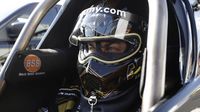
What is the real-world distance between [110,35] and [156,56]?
52cm

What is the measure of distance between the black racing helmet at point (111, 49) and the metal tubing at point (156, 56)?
0.37 metres

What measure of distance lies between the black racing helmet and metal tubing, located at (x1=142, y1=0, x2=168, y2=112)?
0.37m

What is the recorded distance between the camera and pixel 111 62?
9.33ft

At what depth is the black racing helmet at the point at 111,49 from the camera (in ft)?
9.34

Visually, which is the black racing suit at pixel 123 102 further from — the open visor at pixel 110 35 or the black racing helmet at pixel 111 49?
the open visor at pixel 110 35

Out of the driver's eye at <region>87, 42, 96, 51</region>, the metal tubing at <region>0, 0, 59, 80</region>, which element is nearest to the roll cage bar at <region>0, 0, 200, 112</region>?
the driver's eye at <region>87, 42, 96, 51</region>

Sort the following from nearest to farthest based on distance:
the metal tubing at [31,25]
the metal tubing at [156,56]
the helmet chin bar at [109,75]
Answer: the metal tubing at [156,56] < the helmet chin bar at [109,75] < the metal tubing at [31,25]

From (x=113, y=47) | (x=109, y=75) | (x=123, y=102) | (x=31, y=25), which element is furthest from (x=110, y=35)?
(x=31, y=25)

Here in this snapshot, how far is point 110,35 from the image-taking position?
2.86 meters

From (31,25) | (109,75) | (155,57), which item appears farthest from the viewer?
(31,25)

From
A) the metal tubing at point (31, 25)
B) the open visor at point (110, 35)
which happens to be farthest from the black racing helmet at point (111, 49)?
the metal tubing at point (31, 25)

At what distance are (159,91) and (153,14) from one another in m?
0.37

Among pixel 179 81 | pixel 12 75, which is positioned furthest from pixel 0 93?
pixel 179 81

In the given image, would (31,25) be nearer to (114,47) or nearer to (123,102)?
(114,47)
